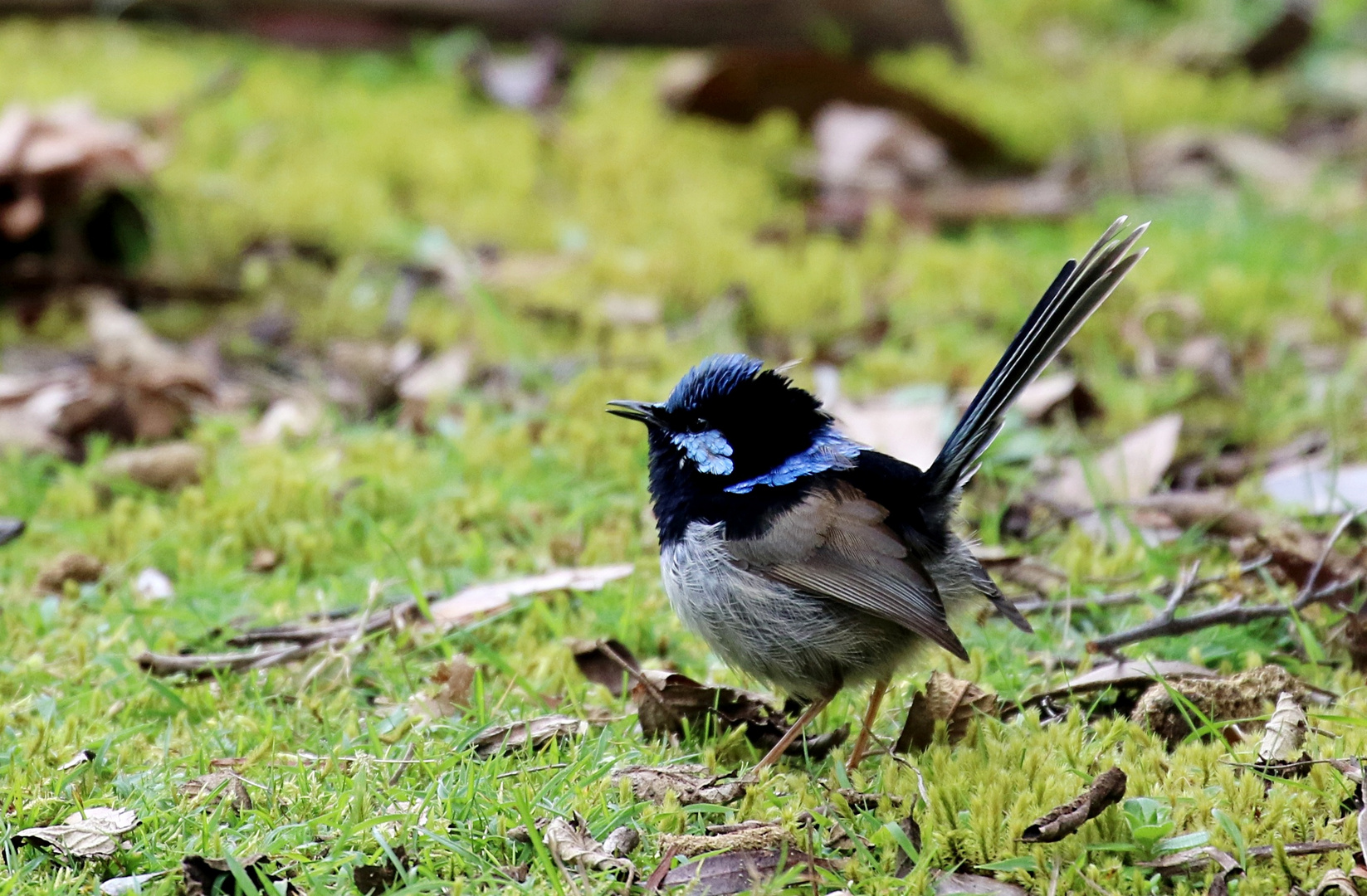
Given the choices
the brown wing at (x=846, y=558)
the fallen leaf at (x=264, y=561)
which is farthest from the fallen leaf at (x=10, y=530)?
the brown wing at (x=846, y=558)

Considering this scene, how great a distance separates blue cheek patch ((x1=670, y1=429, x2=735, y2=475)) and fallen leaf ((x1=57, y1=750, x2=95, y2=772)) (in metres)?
1.52

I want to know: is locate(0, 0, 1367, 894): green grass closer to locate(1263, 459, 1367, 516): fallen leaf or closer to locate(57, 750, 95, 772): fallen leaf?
locate(57, 750, 95, 772): fallen leaf

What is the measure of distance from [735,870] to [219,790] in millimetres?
1051

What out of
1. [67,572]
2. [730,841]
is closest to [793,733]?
[730,841]

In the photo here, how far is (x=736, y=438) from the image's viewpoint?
354 centimetres

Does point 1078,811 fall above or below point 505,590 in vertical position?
above

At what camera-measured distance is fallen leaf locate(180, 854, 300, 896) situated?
8.48 ft

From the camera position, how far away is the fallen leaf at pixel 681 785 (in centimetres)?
295

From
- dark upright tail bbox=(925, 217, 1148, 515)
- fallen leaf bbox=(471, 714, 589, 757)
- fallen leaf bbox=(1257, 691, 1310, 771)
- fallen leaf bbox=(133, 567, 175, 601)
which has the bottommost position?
fallen leaf bbox=(133, 567, 175, 601)

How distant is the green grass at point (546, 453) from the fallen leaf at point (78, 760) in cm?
4

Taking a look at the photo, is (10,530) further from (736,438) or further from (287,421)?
(736,438)

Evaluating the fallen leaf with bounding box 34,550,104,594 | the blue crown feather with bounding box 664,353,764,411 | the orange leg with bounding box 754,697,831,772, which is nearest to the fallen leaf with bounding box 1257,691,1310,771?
the orange leg with bounding box 754,697,831,772

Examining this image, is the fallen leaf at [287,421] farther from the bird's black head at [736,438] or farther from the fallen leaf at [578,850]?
the fallen leaf at [578,850]

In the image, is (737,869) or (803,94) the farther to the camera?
(803,94)
